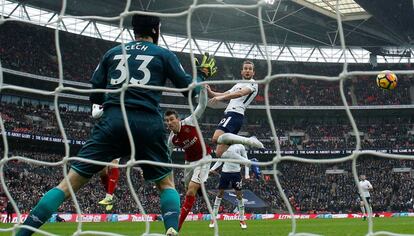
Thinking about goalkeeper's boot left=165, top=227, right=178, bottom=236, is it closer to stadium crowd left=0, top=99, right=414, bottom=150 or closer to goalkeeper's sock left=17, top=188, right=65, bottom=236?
goalkeeper's sock left=17, top=188, right=65, bottom=236

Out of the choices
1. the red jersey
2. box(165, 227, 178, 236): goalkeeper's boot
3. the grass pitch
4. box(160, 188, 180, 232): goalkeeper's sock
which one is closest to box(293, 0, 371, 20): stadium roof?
the grass pitch

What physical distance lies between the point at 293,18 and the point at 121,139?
108 ft

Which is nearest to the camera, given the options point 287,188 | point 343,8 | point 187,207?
point 187,207

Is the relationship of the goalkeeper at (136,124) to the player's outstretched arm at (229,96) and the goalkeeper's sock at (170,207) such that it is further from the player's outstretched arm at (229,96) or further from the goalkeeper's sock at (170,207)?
the player's outstretched arm at (229,96)

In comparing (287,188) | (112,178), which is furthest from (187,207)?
(287,188)

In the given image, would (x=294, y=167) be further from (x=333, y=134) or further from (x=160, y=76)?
(x=160, y=76)

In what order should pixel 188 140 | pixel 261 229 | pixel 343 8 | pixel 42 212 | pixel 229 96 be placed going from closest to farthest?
pixel 42 212
pixel 229 96
pixel 188 140
pixel 261 229
pixel 343 8

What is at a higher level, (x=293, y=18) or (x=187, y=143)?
(x=293, y=18)

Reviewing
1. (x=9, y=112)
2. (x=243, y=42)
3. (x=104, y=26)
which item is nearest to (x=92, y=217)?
(x=9, y=112)

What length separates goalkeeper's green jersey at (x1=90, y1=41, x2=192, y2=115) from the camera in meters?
4.11

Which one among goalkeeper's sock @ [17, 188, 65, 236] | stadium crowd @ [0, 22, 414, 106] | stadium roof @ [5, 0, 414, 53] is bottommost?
goalkeeper's sock @ [17, 188, 65, 236]

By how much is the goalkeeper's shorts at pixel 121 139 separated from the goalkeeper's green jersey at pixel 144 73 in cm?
9

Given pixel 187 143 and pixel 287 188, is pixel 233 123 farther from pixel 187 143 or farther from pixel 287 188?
pixel 287 188

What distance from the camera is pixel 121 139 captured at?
411 centimetres
